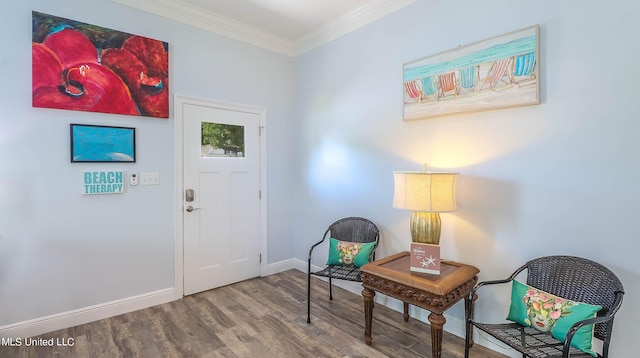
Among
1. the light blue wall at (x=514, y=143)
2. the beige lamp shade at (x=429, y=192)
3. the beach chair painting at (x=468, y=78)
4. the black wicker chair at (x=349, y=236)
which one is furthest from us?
the black wicker chair at (x=349, y=236)

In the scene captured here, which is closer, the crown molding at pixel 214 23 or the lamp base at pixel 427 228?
the lamp base at pixel 427 228

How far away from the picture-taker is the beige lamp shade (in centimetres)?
205

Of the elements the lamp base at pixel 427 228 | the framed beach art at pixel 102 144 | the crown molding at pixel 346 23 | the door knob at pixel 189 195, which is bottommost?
the lamp base at pixel 427 228

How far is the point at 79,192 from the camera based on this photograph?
2500 millimetres

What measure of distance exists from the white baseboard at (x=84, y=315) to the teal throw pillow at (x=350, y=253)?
64.0 inches

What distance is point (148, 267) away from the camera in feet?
9.32

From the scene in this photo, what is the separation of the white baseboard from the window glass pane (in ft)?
4.74

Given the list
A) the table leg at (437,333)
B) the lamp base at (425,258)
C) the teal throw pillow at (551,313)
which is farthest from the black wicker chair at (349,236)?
the teal throw pillow at (551,313)

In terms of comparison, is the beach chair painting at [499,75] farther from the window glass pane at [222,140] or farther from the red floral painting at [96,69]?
the red floral painting at [96,69]

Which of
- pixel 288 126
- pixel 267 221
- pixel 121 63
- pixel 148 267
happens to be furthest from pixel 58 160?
pixel 288 126

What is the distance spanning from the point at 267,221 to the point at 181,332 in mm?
1537

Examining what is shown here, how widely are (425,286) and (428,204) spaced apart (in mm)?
526

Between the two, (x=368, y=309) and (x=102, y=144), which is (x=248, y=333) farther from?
(x=102, y=144)

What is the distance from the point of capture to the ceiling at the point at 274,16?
9.32 ft
